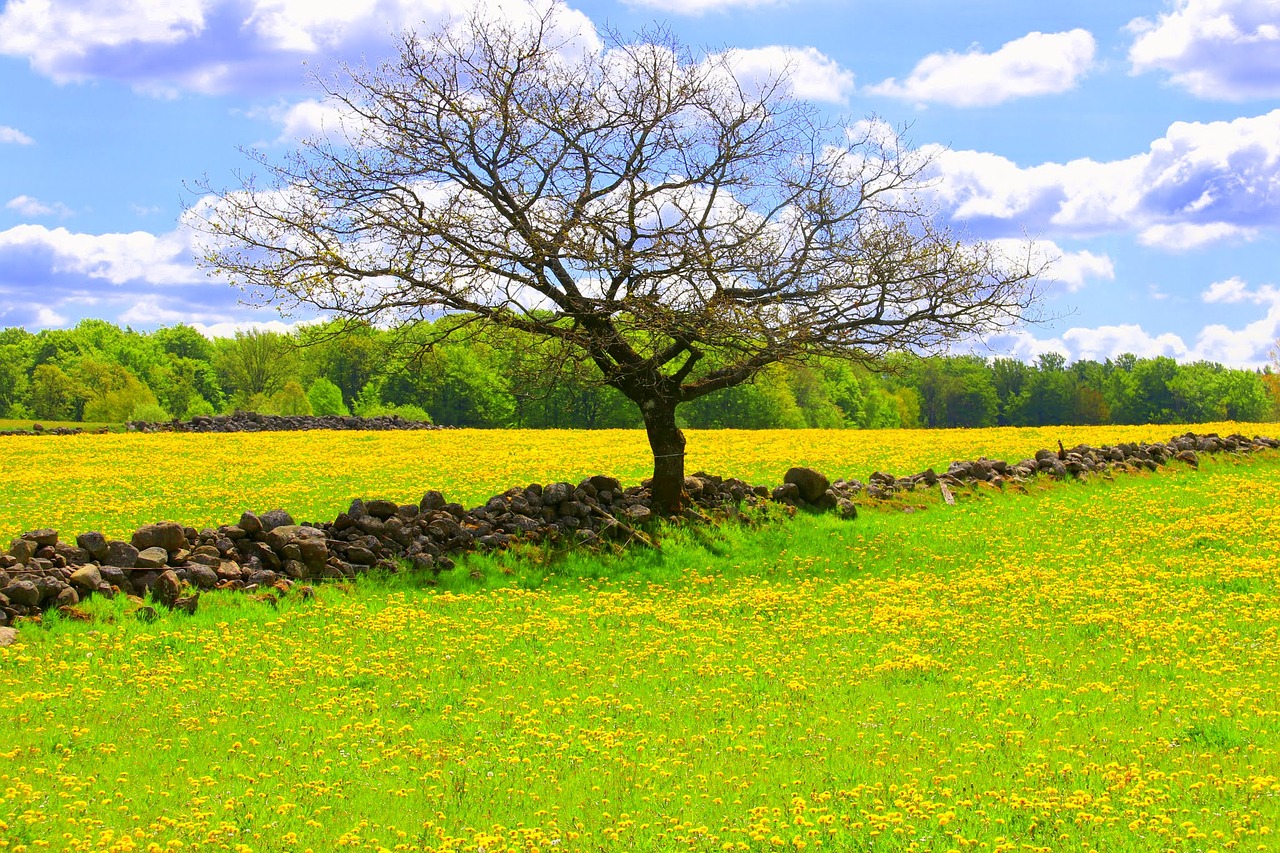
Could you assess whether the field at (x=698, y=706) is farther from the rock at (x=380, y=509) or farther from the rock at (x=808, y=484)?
the rock at (x=380, y=509)

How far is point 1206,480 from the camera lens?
1474 inches

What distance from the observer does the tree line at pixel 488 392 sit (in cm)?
10825

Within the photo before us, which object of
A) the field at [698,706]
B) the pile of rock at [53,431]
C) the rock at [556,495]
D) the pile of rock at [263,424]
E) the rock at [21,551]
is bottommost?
the field at [698,706]

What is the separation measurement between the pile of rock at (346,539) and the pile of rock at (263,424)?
189ft

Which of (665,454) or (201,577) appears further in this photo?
(665,454)

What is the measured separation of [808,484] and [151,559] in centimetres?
1592

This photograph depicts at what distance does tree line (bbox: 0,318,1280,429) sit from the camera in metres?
108

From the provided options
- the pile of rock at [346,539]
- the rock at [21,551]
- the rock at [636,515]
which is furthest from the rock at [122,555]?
the rock at [636,515]

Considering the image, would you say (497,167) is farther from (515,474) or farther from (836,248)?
(515,474)

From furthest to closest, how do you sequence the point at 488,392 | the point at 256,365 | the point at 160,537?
the point at 256,365 < the point at 488,392 < the point at 160,537

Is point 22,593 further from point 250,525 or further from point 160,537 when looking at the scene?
point 250,525

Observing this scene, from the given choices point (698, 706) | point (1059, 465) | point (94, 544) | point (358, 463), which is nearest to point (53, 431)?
point (358, 463)

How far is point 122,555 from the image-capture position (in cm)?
1909

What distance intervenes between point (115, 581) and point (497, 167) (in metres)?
11.4
